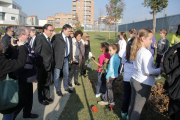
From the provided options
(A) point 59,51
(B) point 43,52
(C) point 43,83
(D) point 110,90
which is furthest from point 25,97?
(D) point 110,90

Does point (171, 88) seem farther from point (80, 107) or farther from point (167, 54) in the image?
point (80, 107)

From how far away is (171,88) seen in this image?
1.98 metres

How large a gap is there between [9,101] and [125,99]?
2503 mm

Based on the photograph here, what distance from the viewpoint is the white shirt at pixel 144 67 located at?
85.4 inches

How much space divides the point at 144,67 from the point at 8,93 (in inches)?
88.2

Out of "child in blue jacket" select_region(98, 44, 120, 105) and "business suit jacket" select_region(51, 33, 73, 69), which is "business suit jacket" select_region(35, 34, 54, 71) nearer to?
"business suit jacket" select_region(51, 33, 73, 69)

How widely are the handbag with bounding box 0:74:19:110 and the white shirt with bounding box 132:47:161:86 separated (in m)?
2.13

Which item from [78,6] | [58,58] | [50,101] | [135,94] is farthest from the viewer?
[78,6]

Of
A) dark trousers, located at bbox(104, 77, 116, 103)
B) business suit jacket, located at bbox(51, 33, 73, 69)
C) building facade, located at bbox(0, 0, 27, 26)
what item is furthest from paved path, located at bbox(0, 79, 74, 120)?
building facade, located at bbox(0, 0, 27, 26)

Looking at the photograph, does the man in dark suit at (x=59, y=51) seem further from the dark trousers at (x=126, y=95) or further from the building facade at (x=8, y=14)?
the building facade at (x=8, y=14)

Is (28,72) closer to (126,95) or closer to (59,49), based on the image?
(59,49)

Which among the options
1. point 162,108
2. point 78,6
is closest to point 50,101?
point 162,108

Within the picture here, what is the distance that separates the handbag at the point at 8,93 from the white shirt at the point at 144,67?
6.98ft

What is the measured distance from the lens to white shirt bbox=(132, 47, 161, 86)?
2168 millimetres
